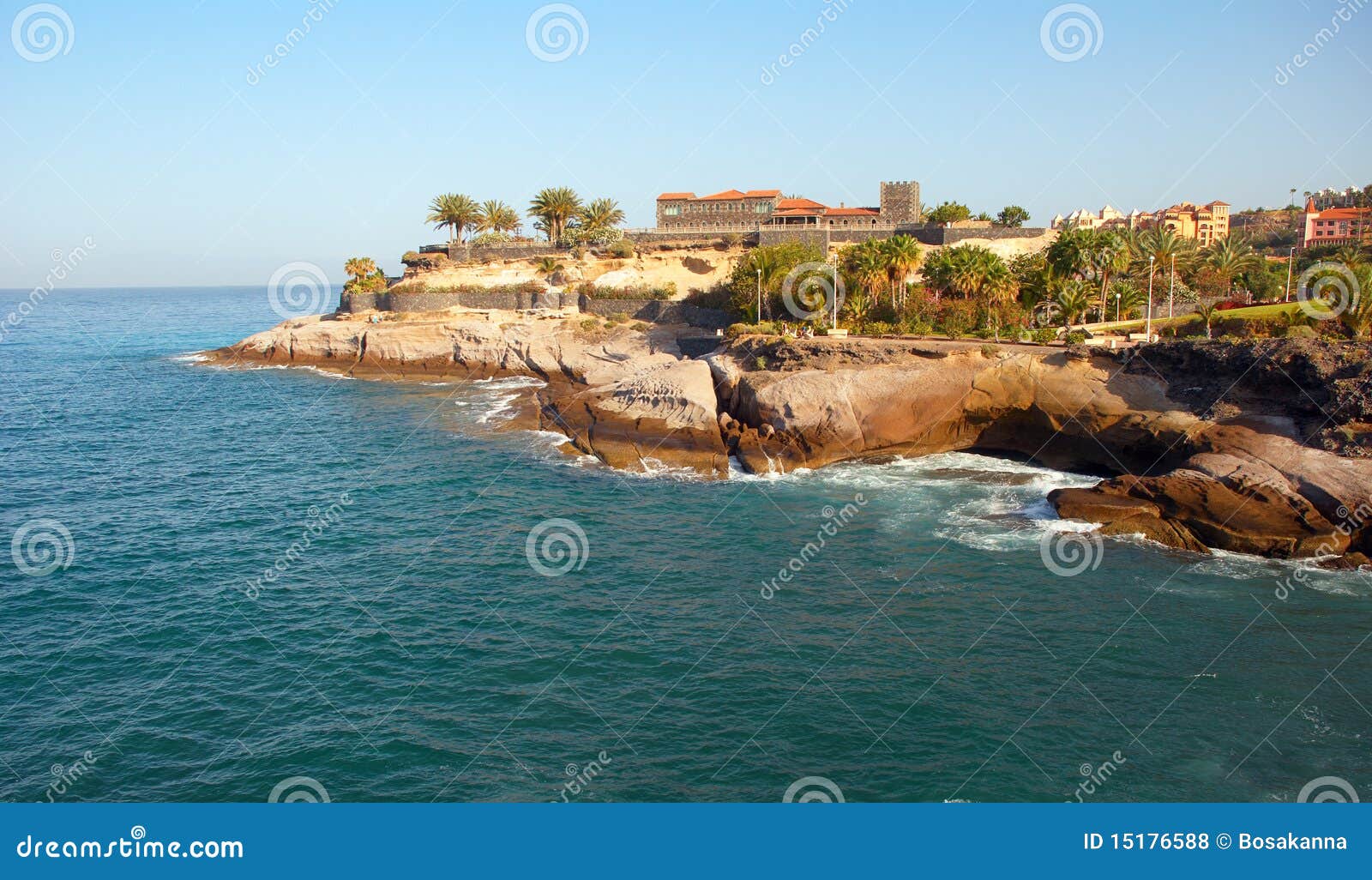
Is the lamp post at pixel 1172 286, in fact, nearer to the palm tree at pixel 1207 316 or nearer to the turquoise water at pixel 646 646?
the palm tree at pixel 1207 316

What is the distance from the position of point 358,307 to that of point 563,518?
52.4 m

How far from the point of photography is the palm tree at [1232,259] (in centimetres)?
5325

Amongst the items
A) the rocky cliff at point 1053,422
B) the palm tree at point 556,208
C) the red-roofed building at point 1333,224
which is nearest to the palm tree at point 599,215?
the palm tree at point 556,208

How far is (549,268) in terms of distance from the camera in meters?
80.8

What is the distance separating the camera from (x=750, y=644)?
81.9ft

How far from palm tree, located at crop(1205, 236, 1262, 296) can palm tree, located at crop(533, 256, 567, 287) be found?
5056cm

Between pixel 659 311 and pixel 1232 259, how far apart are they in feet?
129

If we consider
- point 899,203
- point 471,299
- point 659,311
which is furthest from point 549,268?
point 899,203

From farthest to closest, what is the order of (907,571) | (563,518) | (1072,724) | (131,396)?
(131,396) < (563,518) < (907,571) < (1072,724)

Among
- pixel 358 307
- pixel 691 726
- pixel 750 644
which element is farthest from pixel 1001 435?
pixel 358 307

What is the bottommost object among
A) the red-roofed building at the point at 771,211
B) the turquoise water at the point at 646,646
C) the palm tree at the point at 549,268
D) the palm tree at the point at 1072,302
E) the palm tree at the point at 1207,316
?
the turquoise water at the point at 646,646

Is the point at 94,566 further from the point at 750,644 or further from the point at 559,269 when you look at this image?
the point at 559,269

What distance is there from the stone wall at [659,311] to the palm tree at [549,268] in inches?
239

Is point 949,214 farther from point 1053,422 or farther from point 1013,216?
point 1053,422
